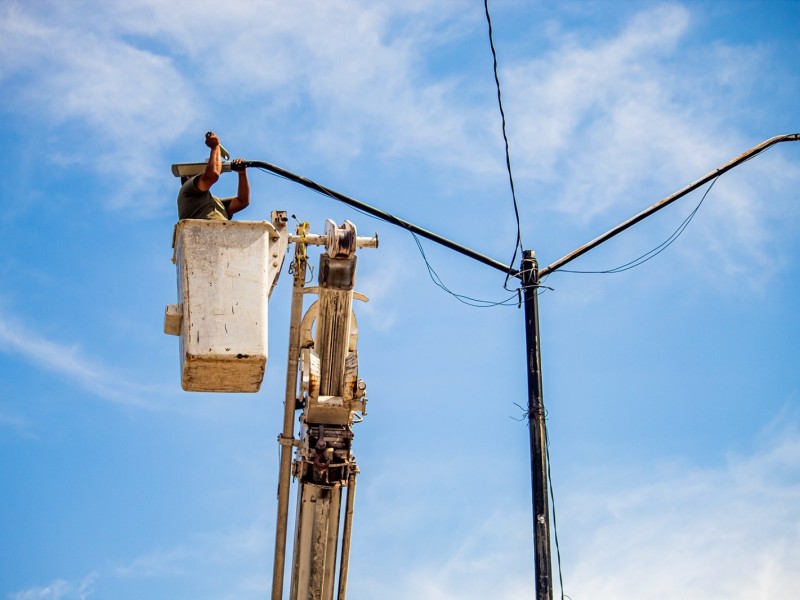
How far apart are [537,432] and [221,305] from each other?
7.69ft

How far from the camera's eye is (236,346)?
311 inches

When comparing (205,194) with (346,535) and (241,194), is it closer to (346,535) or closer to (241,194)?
(241,194)

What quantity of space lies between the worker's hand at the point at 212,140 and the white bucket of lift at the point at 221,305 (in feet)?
2.58

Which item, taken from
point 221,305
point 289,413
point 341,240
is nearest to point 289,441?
point 289,413

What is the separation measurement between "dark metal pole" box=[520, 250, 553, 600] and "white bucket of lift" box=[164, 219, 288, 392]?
1.90 metres

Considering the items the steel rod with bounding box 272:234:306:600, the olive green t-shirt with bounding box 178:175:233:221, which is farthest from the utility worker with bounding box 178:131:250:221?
the steel rod with bounding box 272:234:306:600

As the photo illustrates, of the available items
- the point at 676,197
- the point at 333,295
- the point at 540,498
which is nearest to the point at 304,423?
the point at 333,295

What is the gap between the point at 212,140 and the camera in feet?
28.7

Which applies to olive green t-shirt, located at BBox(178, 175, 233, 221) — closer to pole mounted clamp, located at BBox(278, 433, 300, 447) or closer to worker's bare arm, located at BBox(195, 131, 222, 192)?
worker's bare arm, located at BBox(195, 131, 222, 192)

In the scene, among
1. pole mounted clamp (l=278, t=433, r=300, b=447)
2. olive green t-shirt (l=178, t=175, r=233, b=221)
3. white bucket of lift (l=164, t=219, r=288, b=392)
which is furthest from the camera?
pole mounted clamp (l=278, t=433, r=300, b=447)

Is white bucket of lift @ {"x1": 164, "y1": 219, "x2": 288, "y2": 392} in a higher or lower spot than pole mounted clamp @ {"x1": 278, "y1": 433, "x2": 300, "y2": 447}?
higher

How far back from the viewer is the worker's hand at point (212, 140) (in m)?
8.74

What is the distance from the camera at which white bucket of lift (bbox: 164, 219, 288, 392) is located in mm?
7887

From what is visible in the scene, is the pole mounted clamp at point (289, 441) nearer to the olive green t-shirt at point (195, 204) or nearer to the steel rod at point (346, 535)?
the steel rod at point (346, 535)
